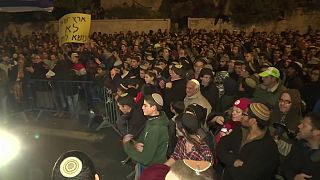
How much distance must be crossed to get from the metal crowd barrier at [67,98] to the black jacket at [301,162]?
5.30 metres

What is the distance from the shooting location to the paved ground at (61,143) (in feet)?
22.8

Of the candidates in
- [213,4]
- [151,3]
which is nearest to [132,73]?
[213,4]

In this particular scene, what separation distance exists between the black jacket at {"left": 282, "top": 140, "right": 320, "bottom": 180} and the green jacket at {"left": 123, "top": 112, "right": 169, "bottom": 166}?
129 centimetres

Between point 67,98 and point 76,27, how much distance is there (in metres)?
2.63

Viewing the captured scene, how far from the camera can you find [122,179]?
6582 millimetres

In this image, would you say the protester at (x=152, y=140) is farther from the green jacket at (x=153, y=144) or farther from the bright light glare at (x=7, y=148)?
the bright light glare at (x=7, y=148)

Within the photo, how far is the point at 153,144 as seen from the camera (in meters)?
4.43

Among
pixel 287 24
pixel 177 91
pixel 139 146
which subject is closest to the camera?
pixel 139 146

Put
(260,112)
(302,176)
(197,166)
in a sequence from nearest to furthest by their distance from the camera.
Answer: (197,166) < (302,176) < (260,112)

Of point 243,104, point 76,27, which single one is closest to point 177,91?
point 243,104

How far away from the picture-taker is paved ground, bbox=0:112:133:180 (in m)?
6.96

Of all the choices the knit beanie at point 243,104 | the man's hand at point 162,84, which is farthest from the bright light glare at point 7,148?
the man's hand at point 162,84

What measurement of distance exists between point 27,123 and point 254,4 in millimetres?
18812

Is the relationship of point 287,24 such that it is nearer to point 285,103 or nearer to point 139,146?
point 285,103
